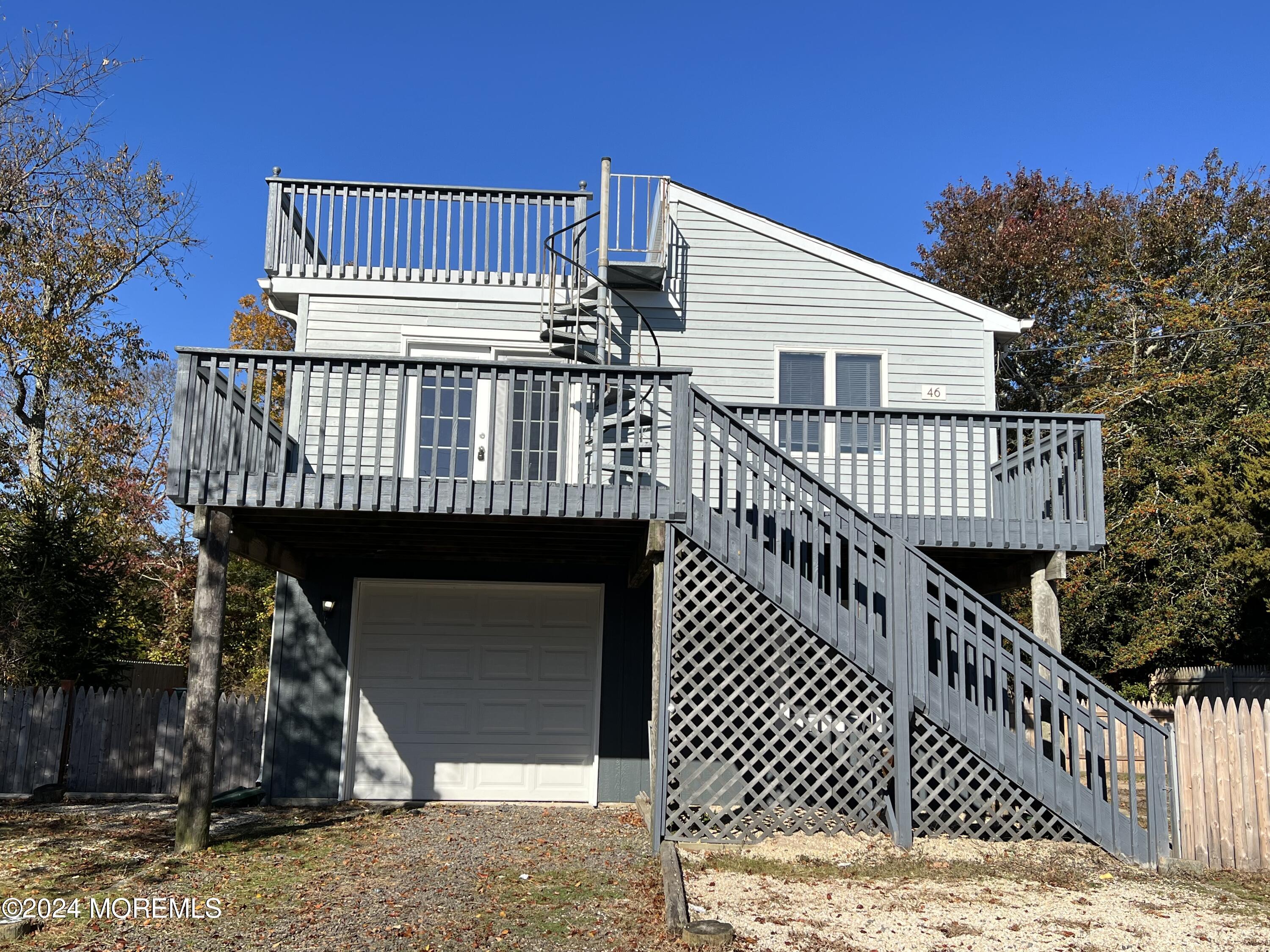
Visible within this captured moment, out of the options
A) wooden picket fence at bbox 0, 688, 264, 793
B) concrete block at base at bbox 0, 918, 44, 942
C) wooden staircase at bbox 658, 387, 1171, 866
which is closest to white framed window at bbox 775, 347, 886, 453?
wooden staircase at bbox 658, 387, 1171, 866

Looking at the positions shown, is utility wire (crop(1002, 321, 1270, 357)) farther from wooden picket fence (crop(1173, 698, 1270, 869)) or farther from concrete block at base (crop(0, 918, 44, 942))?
concrete block at base (crop(0, 918, 44, 942))

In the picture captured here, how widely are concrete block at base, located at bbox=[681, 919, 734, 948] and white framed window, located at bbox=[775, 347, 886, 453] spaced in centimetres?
695

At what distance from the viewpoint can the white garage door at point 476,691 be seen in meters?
10.6

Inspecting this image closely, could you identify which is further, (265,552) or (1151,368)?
(1151,368)

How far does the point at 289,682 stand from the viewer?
411 inches

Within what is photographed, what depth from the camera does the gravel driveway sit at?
18.1ft

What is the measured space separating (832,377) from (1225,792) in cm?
580

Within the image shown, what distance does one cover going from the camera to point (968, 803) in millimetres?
7758

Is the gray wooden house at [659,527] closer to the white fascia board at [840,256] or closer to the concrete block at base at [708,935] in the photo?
the white fascia board at [840,256]

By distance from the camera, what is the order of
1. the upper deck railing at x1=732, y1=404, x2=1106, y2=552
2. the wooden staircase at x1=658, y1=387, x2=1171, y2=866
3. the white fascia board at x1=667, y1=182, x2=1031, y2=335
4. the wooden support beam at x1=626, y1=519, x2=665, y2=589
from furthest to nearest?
the white fascia board at x1=667, y1=182, x2=1031, y2=335 < the upper deck railing at x1=732, y1=404, x2=1106, y2=552 < the wooden support beam at x1=626, y1=519, x2=665, y2=589 < the wooden staircase at x1=658, y1=387, x2=1171, y2=866

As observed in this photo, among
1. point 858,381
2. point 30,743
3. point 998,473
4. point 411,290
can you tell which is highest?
point 411,290

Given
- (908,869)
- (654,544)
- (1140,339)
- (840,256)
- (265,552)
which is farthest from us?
(1140,339)

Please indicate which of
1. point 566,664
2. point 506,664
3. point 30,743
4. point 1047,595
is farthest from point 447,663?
point 1047,595

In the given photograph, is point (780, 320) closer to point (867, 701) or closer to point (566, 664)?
point (566, 664)
